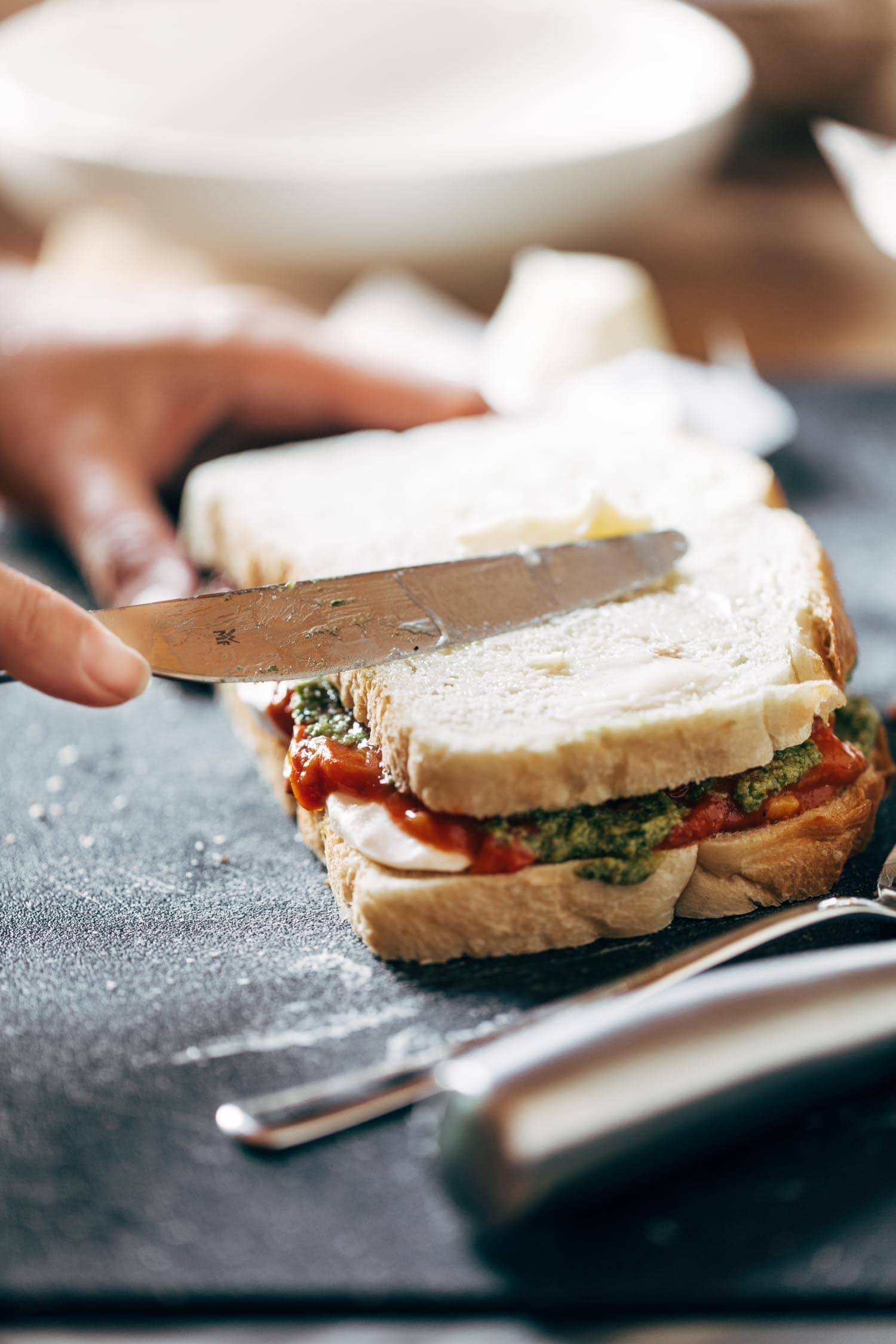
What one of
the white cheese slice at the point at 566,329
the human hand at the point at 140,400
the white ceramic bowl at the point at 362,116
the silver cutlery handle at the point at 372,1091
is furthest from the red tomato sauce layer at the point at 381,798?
the white ceramic bowl at the point at 362,116

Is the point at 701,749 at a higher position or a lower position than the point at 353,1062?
higher

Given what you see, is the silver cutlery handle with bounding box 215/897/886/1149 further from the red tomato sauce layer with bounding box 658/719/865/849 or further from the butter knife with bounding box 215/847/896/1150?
the red tomato sauce layer with bounding box 658/719/865/849

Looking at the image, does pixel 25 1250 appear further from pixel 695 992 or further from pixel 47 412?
pixel 47 412

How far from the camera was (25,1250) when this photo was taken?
1.28 meters

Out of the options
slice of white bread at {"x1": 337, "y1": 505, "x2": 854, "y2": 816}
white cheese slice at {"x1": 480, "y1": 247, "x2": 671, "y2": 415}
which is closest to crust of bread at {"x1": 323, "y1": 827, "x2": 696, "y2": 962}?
slice of white bread at {"x1": 337, "y1": 505, "x2": 854, "y2": 816}

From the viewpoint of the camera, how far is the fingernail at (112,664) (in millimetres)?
1660

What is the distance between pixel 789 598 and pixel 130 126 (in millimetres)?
2901

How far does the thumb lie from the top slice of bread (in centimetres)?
37

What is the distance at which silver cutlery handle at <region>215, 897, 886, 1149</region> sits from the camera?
1.40 meters

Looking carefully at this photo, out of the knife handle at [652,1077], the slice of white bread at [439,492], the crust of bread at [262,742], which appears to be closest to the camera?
the knife handle at [652,1077]

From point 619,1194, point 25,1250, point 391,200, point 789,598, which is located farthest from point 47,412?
point 619,1194

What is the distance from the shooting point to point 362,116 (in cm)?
455

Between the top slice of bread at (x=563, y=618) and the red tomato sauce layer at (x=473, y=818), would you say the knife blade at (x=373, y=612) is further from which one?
the red tomato sauce layer at (x=473, y=818)

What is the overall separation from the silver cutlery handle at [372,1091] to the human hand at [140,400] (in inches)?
55.2
